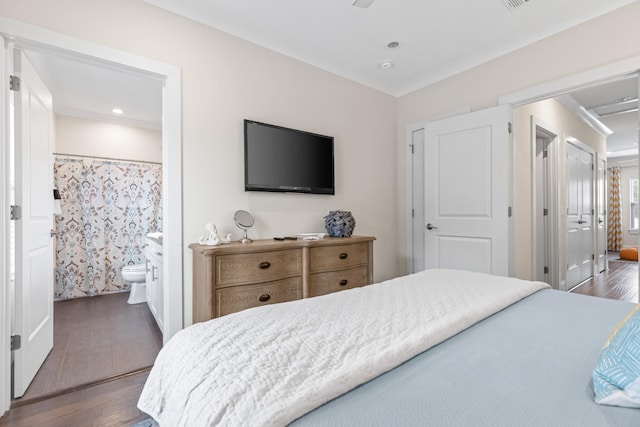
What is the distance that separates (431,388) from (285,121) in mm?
2558

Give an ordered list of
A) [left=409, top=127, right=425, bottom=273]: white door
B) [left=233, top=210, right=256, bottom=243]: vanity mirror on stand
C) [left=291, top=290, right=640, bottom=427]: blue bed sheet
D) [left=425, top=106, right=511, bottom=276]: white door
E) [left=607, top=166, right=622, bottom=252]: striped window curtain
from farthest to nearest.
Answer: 1. [left=607, top=166, right=622, bottom=252]: striped window curtain
2. [left=409, top=127, right=425, bottom=273]: white door
3. [left=425, top=106, right=511, bottom=276]: white door
4. [left=233, top=210, right=256, bottom=243]: vanity mirror on stand
5. [left=291, top=290, right=640, bottom=427]: blue bed sheet

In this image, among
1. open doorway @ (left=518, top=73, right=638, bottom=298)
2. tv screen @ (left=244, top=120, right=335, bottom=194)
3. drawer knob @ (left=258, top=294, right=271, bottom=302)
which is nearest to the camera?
drawer knob @ (left=258, top=294, right=271, bottom=302)

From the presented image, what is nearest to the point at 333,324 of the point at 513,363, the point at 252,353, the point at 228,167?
the point at 252,353

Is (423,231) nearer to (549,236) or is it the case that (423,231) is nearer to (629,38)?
Answer: (549,236)

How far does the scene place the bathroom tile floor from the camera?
77.5 inches

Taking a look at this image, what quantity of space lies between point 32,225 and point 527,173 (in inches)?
168

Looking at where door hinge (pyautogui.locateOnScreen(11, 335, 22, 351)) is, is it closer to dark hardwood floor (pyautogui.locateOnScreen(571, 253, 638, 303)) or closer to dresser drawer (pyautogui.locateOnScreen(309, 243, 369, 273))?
dresser drawer (pyautogui.locateOnScreen(309, 243, 369, 273))

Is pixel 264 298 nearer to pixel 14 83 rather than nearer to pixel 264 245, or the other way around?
pixel 264 245

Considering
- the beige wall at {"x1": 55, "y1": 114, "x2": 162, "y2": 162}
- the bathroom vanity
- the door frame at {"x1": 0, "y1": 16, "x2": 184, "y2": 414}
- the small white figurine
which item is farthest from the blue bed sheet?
the beige wall at {"x1": 55, "y1": 114, "x2": 162, "y2": 162}

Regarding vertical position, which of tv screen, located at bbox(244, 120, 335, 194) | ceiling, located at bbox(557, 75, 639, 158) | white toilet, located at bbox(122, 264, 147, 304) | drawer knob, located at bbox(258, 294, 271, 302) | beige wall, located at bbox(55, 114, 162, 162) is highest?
ceiling, located at bbox(557, 75, 639, 158)

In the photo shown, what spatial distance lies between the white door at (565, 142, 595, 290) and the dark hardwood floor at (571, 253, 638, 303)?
5.0 inches

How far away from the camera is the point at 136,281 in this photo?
3641 millimetres

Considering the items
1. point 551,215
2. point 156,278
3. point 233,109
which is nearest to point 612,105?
point 551,215

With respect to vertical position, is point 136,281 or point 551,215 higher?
point 551,215
